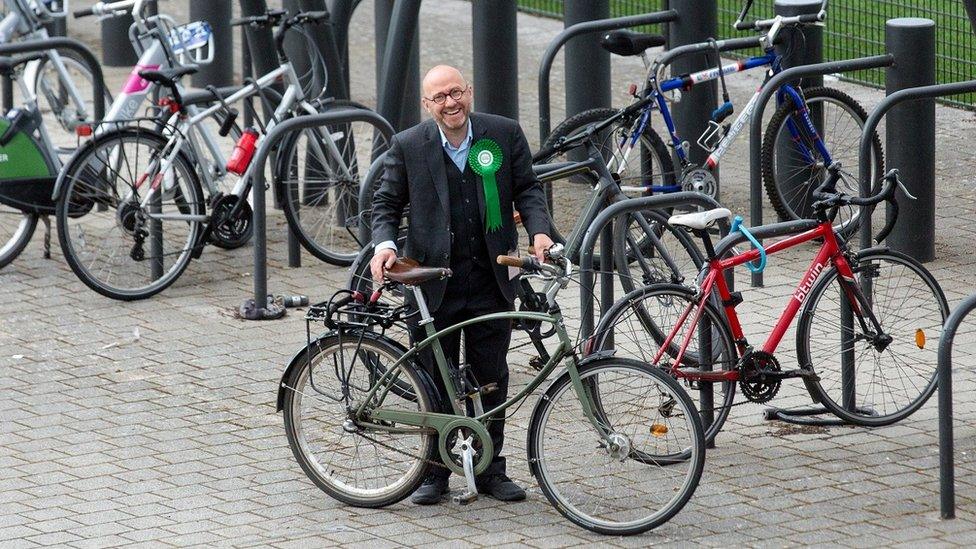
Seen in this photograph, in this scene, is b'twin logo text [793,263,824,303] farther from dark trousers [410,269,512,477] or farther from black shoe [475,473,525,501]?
black shoe [475,473,525,501]

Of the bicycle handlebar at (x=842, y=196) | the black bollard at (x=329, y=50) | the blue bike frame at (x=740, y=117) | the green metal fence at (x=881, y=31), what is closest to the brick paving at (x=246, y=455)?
the blue bike frame at (x=740, y=117)

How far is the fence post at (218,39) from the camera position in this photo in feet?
43.3

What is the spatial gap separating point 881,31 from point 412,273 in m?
8.90

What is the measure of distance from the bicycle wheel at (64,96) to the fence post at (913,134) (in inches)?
193

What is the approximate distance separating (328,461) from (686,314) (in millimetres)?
1457

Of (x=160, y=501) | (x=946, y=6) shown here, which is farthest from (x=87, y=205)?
(x=946, y=6)

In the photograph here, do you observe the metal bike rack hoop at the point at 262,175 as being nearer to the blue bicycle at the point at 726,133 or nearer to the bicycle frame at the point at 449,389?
the blue bicycle at the point at 726,133

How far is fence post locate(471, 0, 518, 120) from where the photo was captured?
35.7 ft

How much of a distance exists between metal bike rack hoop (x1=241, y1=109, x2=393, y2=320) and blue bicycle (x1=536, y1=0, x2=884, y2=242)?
1.08m

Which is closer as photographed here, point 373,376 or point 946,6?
point 373,376

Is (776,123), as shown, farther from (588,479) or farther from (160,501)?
(160,501)

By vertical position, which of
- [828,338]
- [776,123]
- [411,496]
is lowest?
[411,496]

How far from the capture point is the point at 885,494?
20.2 feet

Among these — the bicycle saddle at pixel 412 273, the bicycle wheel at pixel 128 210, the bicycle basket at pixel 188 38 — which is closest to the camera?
the bicycle saddle at pixel 412 273
